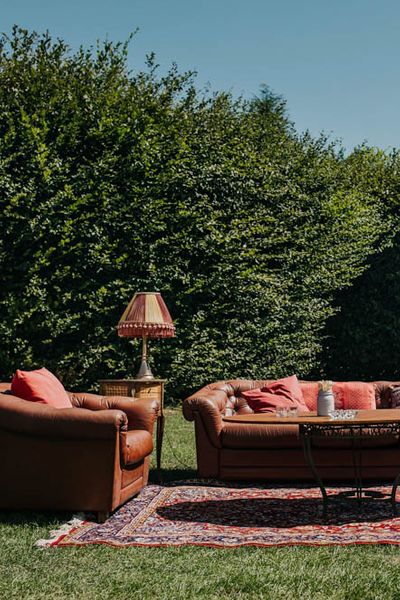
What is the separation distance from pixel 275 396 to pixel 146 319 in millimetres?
1234

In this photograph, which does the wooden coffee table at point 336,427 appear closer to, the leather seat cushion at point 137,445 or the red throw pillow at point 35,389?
the leather seat cushion at point 137,445

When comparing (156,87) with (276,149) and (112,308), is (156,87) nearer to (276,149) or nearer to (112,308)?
(276,149)

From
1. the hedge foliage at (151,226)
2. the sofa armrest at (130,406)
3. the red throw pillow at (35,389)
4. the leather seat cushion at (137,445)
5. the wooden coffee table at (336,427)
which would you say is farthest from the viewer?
the hedge foliage at (151,226)

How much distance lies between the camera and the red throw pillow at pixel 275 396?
6461mm

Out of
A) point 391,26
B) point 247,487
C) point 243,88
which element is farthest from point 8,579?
point 243,88

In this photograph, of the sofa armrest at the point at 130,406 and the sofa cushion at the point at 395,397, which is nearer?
the sofa armrest at the point at 130,406

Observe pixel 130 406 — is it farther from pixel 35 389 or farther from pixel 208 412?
pixel 35 389

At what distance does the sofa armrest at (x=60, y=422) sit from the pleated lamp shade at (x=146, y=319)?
72.9 inches

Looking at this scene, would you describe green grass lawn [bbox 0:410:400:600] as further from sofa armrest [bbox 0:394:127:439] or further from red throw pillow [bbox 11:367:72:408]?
red throw pillow [bbox 11:367:72:408]

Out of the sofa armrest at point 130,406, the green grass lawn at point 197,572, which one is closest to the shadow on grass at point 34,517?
the green grass lawn at point 197,572

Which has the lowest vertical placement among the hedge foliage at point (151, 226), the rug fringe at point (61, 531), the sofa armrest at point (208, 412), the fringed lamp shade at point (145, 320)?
the rug fringe at point (61, 531)

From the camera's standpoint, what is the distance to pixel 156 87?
9.71 meters

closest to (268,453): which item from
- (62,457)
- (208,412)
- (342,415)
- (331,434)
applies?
(208,412)

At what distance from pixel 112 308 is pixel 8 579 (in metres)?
5.62
